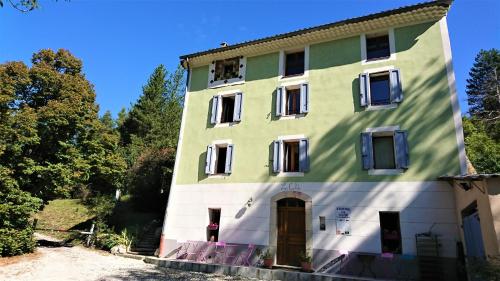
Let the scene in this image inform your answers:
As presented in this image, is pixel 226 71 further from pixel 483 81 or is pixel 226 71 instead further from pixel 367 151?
pixel 483 81

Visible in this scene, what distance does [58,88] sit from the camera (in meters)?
15.5

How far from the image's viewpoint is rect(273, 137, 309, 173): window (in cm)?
1325

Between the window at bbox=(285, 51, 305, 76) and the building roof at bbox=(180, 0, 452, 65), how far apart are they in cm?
58

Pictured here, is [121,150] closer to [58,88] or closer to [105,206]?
[105,206]

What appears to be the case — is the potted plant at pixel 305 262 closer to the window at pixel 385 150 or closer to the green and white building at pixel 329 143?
the green and white building at pixel 329 143

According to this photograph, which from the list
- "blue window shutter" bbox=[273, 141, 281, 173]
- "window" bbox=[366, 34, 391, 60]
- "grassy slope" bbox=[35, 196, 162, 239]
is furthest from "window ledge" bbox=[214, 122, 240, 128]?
"grassy slope" bbox=[35, 196, 162, 239]

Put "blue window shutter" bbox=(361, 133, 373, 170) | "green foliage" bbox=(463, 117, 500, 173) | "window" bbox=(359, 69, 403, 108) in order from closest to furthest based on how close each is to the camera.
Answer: "blue window shutter" bbox=(361, 133, 373, 170)
"window" bbox=(359, 69, 403, 108)
"green foliage" bbox=(463, 117, 500, 173)

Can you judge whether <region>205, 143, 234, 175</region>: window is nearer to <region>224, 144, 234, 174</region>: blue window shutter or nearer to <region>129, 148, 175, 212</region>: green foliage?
<region>224, 144, 234, 174</region>: blue window shutter

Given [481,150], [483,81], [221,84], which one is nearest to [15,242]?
[221,84]

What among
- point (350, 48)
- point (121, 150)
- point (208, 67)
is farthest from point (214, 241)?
point (121, 150)

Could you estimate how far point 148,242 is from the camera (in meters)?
17.0

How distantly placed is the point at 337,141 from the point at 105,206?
538 inches

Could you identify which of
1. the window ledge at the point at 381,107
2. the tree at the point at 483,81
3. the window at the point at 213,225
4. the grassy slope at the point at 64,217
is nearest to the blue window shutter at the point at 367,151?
the window ledge at the point at 381,107

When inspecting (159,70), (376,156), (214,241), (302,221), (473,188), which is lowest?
(214,241)
